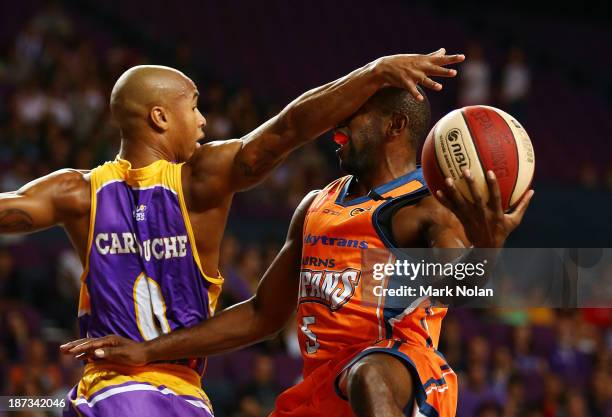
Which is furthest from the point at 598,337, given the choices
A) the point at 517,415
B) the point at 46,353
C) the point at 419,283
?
the point at 419,283

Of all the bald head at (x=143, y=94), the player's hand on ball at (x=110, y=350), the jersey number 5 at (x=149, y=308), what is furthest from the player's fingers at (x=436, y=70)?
the player's hand on ball at (x=110, y=350)

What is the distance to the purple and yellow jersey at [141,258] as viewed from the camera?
366cm

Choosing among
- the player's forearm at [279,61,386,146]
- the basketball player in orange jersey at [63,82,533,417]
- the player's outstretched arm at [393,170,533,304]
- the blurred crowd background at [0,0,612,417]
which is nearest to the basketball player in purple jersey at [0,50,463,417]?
the player's forearm at [279,61,386,146]

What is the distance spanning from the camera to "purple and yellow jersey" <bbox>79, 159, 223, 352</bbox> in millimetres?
3658

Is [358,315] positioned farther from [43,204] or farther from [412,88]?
[43,204]

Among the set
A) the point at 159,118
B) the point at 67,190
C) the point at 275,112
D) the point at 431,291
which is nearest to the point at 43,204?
the point at 67,190

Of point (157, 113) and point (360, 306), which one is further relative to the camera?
point (157, 113)

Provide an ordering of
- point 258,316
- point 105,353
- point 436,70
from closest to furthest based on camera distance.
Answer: point 436,70, point 105,353, point 258,316

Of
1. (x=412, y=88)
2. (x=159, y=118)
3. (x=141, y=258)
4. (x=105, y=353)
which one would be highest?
(x=412, y=88)

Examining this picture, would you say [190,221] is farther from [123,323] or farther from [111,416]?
[111,416]

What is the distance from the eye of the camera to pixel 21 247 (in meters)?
8.16

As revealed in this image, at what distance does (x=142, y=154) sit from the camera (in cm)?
380

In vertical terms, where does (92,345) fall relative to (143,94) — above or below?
below

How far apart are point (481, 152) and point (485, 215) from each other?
44 cm
